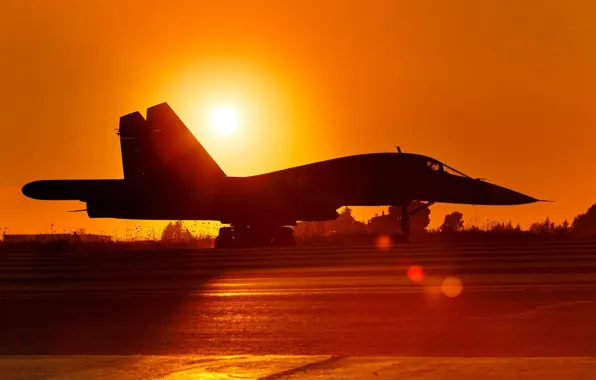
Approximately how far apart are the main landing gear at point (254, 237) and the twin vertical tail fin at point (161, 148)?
3.32m

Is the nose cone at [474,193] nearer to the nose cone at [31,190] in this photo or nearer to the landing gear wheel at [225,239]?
the landing gear wheel at [225,239]

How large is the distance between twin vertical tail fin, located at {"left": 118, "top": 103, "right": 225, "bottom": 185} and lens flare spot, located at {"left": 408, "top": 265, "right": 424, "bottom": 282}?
20.2 metres

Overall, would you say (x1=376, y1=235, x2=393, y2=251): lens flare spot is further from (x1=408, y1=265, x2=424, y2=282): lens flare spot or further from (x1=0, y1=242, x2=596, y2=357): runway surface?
(x1=408, y1=265, x2=424, y2=282): lens flare spot

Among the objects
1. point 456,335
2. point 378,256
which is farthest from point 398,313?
point 378,256

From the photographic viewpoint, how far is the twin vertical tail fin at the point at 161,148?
3894 cm

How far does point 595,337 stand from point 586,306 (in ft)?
8.20

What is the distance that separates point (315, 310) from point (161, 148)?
2888 centimetres

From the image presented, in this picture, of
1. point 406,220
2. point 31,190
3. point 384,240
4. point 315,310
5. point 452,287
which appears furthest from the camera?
point 31,190

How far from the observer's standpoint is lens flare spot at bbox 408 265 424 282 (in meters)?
16.1

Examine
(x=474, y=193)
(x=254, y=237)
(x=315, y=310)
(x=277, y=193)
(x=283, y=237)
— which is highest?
(x=277, y=193)

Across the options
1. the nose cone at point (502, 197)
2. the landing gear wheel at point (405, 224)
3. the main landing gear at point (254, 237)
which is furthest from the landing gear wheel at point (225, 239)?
the nose cone at point (502, 197)

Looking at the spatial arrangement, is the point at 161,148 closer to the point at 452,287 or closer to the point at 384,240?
the point at 384,240

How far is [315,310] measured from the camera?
11484mm

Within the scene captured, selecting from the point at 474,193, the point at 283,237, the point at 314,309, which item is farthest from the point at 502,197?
the point at 314,309
